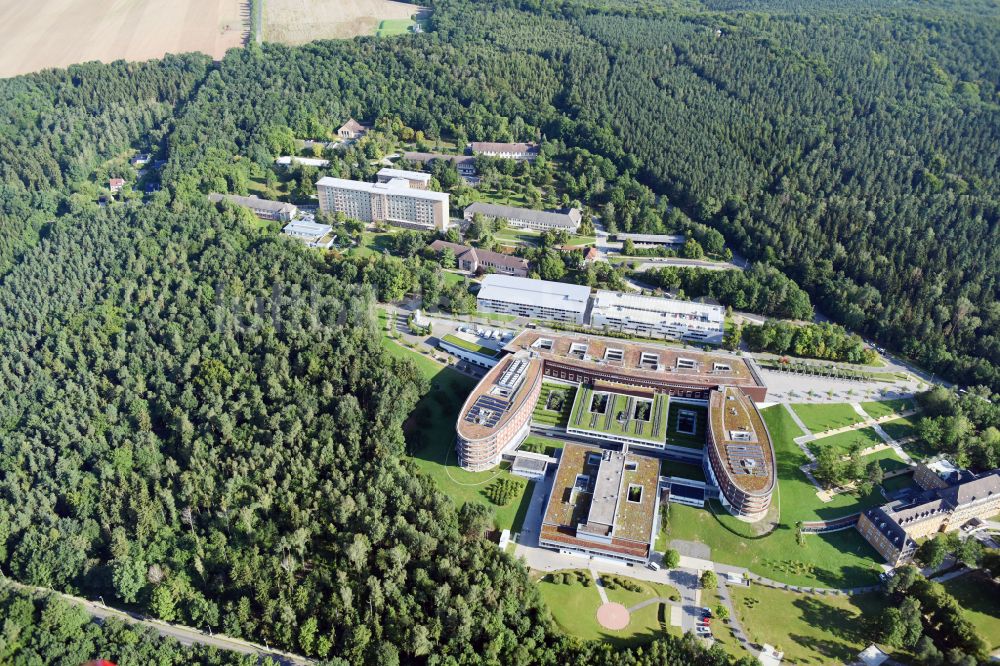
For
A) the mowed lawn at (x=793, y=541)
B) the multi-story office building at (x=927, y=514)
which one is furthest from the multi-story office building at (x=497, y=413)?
the multi-story office building at (x=927, y=514)

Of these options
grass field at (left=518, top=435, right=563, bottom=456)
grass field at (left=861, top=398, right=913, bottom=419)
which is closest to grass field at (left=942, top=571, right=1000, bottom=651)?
grass field at (left=861, top=398, right=913, bottom=419)

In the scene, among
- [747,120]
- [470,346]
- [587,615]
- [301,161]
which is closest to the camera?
[587,615]

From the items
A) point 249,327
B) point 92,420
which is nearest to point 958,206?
point 249,327

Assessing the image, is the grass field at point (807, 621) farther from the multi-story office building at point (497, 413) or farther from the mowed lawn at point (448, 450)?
the multi-story office building at point (497, 413)

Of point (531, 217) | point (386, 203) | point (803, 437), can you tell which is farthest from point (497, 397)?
point (386, 203)

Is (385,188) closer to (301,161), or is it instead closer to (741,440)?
(301,161)

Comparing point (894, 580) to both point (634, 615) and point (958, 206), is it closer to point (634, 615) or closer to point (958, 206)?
point (634, 615)

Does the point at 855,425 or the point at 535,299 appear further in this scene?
the point at 535,299
